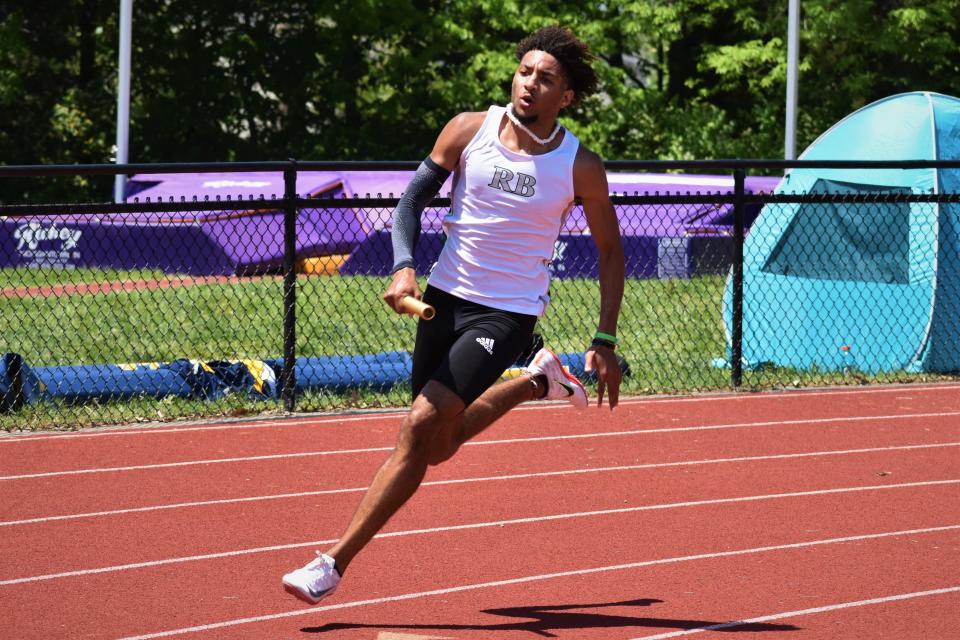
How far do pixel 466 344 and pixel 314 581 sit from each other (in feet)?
3.29

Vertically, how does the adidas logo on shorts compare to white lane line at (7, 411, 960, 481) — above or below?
above

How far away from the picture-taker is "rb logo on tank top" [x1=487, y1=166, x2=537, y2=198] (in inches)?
198

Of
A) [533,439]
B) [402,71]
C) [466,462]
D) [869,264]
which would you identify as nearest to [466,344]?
[466,462]

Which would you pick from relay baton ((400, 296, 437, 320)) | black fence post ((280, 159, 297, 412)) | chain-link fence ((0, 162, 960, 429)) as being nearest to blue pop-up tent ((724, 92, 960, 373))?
chain-link fence ((0, 162, 960, 429))

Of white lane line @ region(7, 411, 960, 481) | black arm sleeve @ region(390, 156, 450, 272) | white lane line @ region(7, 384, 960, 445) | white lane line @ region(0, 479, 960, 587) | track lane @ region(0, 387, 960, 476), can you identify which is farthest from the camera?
white lane line @ region(7, 384, 960, 445)

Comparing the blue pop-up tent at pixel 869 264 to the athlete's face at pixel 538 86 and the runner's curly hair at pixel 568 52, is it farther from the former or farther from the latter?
the athlete's face at pixel 538 86

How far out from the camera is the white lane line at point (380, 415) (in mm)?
8398

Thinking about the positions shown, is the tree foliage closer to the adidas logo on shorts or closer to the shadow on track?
the adidas logo on shorts

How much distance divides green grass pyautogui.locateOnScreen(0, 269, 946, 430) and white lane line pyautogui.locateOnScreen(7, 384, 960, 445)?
0.21m

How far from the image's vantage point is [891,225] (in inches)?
448

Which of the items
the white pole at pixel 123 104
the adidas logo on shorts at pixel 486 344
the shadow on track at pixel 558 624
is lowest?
the shadow on track at pixel 558 624

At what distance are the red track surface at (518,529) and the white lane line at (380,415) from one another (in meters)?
0.04

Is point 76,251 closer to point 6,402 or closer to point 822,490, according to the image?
point 6,402

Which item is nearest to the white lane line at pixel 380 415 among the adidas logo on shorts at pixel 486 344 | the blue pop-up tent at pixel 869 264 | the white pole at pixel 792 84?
the blue pop-up tent at pixel 869 264
